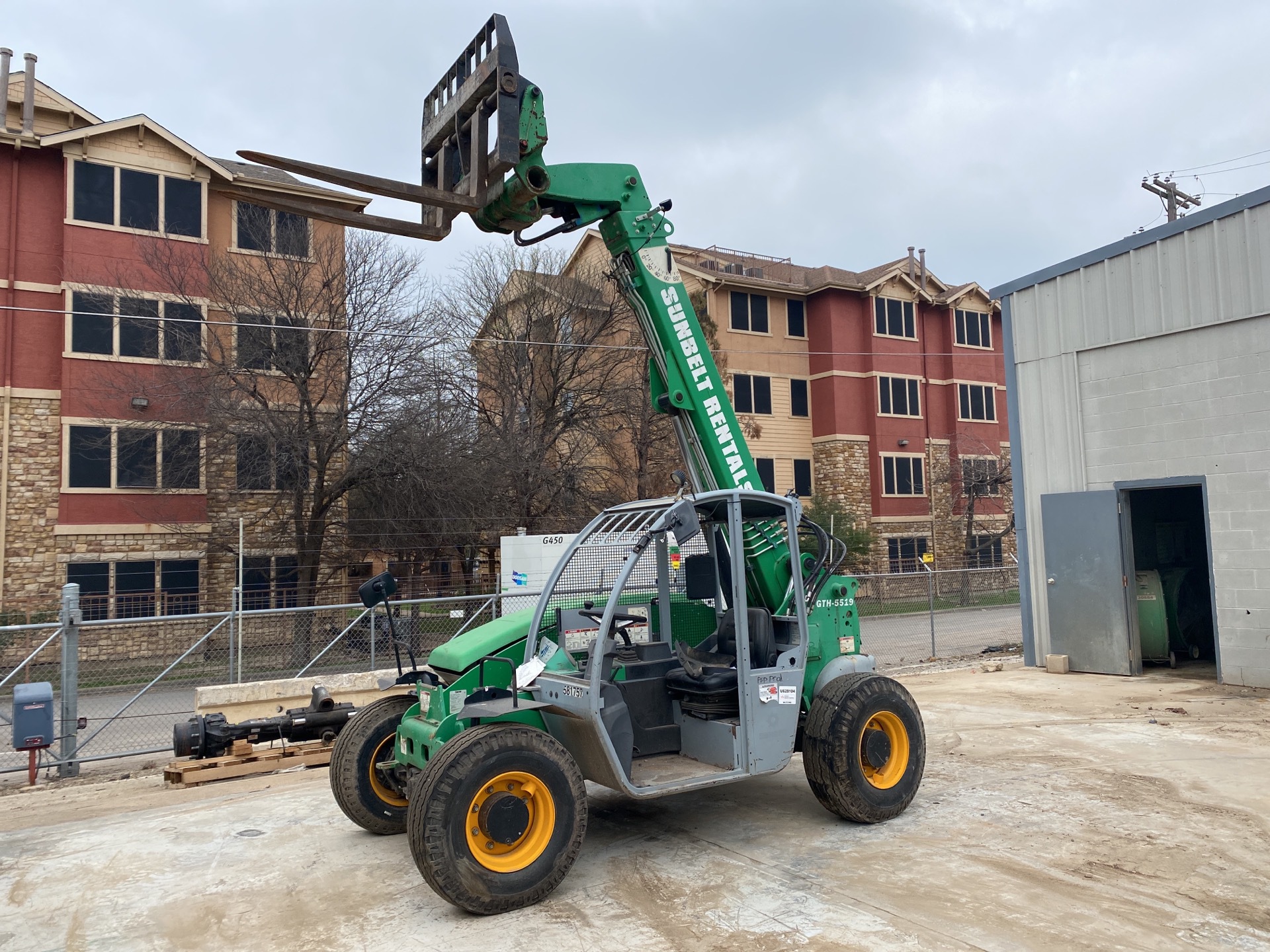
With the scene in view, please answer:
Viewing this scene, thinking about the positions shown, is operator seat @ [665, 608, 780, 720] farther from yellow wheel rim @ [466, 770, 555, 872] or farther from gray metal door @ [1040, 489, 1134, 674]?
gray metal door @ [1040, 489, 1134, 674]

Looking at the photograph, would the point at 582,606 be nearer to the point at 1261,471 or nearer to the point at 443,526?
the point at 1261,471

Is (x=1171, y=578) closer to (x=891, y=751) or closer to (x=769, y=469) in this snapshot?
(x=891, y=751)

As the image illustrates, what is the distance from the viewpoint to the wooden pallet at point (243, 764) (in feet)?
29.5

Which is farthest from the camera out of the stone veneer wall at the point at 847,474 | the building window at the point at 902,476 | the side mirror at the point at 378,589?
the building window at the point at 902,476

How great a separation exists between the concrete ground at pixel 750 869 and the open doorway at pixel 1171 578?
5.26 m

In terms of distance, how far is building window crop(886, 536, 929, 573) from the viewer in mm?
34281

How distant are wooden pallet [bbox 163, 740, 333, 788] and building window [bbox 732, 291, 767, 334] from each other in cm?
2545

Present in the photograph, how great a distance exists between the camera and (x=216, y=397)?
1948 cm

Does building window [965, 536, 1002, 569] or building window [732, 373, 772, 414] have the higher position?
building window [732, 373, 772, 414]

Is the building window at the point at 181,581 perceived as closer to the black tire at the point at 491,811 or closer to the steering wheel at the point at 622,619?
the steering wheel at the point at 622,619

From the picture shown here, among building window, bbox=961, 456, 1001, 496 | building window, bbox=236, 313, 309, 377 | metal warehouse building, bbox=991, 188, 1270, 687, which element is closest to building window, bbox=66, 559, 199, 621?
building window, bbox=236, 313, 309, 377

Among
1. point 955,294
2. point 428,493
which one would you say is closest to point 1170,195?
point 955,294

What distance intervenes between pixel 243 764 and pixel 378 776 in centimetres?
340

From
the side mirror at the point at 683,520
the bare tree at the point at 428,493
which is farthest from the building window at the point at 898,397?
the side mirror at the point at 683,520
